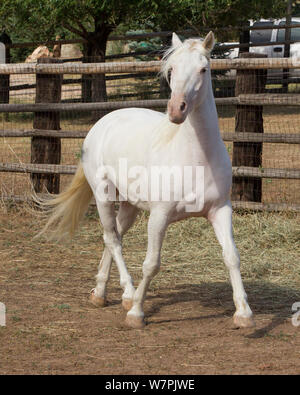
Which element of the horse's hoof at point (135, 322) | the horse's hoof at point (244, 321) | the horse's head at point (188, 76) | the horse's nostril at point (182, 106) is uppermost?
the horse's head at point (188, 76)

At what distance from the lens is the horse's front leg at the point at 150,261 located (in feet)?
12.5

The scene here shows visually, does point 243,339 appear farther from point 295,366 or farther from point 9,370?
point 9,370

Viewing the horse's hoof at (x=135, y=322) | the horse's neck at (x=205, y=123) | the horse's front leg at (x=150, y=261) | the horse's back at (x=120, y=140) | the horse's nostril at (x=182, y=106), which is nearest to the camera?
the horse's nostril at (x=182, y=106)

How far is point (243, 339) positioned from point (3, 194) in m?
4.25

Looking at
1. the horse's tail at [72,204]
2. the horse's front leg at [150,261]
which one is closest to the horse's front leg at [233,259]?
the horse's front leg at [150,261]

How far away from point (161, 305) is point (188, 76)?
1.72m

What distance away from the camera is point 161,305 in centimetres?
444

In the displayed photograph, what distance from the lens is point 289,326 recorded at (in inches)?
155

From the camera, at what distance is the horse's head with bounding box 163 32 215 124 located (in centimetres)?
333

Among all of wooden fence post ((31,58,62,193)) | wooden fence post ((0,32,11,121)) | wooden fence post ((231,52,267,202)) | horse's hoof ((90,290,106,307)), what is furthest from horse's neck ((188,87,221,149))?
wooden fence post ((0,32,11,121))

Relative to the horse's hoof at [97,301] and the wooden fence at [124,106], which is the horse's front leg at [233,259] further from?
the wooden fence at [124,106]

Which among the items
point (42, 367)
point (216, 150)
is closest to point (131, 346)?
point (42, 367)

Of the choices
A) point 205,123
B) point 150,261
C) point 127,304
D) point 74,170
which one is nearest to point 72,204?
point 127,304

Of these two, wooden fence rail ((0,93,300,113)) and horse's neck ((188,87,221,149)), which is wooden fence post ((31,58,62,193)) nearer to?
wooden fence rail ((0,93,300,113))
